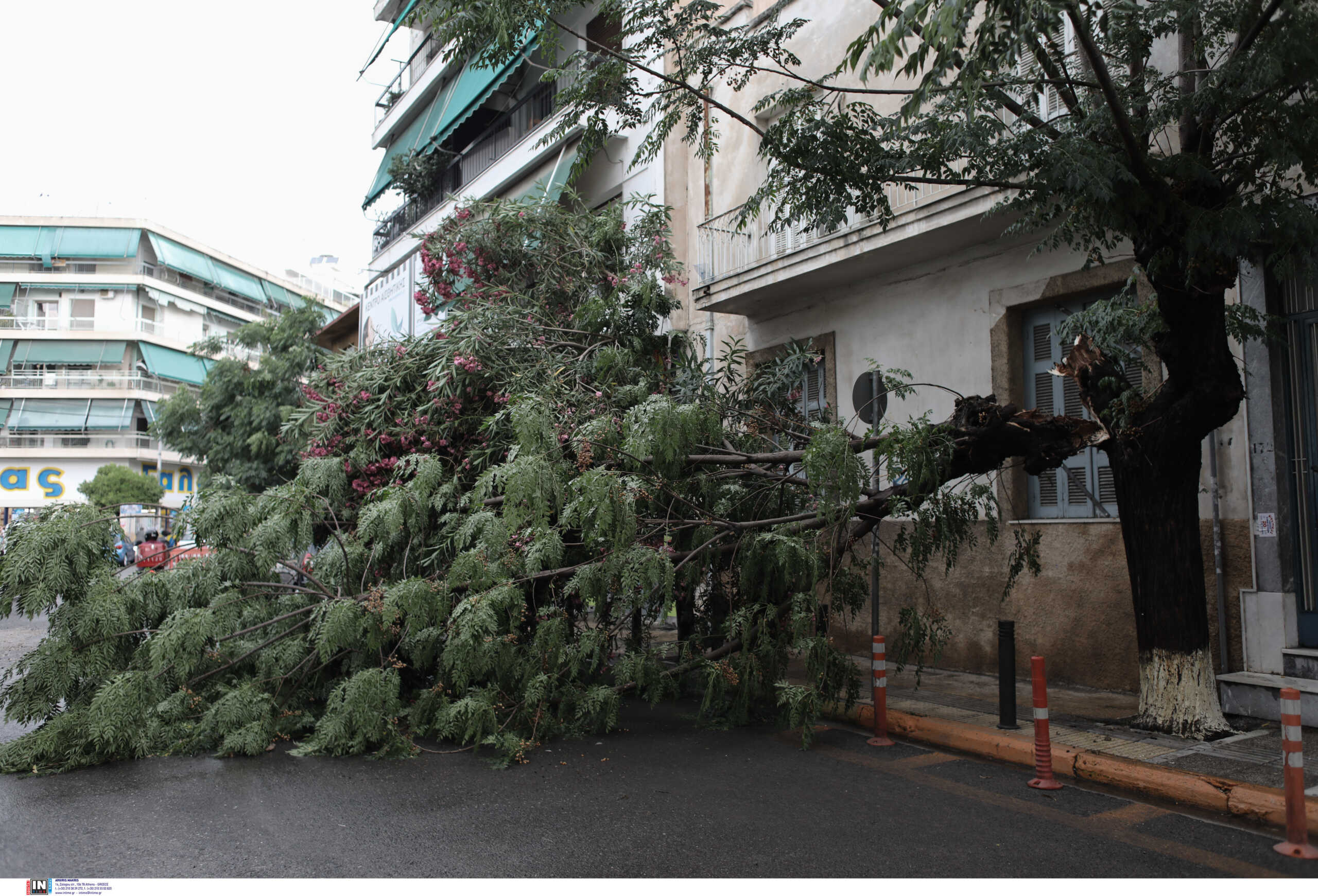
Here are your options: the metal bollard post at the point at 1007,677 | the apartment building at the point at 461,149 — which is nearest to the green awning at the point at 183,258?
the apartment building at the point at 461,149

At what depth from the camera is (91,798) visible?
5.66m

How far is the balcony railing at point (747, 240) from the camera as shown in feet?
36.5

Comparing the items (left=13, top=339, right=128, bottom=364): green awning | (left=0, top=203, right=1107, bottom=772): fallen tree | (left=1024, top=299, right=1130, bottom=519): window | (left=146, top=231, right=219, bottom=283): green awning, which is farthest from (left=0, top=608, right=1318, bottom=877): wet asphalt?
(left=146, top=231, right=219, bottom=283): green awning

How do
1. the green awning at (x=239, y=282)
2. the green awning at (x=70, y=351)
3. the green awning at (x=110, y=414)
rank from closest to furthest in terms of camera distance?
the green awning at (x=110, y=414), the green awning at (x=70, y=351), the green awning at (x=239, y=282)

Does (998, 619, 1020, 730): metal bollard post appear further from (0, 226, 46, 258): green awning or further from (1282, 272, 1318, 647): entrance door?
(0, 226, 46, 258): green awning

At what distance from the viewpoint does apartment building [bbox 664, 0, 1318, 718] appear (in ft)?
25.7

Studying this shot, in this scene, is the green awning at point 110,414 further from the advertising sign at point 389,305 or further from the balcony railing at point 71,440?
the advertising sign at point 389,305

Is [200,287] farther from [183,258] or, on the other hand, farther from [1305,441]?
[1305,441]

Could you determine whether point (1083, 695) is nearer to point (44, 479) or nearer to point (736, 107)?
point (736, 107)

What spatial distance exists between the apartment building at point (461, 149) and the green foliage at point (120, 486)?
24620 millimetres

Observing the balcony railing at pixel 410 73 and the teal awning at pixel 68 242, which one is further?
the teal awning at pixel 68 242

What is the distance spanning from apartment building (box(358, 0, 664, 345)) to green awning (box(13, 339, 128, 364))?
31.0 m

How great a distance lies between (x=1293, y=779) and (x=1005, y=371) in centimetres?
614
